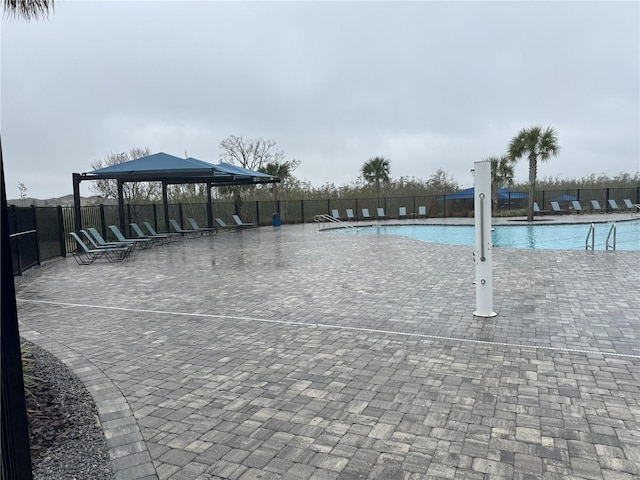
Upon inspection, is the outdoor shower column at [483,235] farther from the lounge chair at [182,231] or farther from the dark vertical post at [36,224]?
the lounge chair at [182,231]

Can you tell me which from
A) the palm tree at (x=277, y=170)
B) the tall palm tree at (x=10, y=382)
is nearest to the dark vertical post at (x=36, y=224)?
the tall palm tree at (x=10, y=382)

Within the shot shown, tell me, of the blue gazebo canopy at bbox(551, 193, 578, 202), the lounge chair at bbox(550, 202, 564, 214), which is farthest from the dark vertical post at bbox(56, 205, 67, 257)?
the blue gazebo canopy at bbox(551, 193, 578, 202)

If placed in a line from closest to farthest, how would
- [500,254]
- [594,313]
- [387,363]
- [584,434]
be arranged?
1. [584,434]
2. [387,363]
3. [594,313]
4. [500,254]

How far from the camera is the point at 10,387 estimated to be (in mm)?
1978

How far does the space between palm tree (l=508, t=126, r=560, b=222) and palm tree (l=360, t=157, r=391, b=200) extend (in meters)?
9.11

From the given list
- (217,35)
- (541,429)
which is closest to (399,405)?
(541,429)

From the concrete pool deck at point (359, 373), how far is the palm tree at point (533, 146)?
54.0 feet

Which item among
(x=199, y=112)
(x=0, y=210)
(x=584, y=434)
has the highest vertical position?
(x=199, y=112)

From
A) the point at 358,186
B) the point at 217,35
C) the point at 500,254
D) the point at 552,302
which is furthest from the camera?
the point at 358,186

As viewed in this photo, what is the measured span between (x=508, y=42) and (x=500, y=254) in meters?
10.1

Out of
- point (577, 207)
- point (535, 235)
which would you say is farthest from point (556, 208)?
point (535, 235)

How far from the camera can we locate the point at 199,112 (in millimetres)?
25609

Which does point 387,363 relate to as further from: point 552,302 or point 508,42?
point 508,42

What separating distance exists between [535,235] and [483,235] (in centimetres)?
1379
